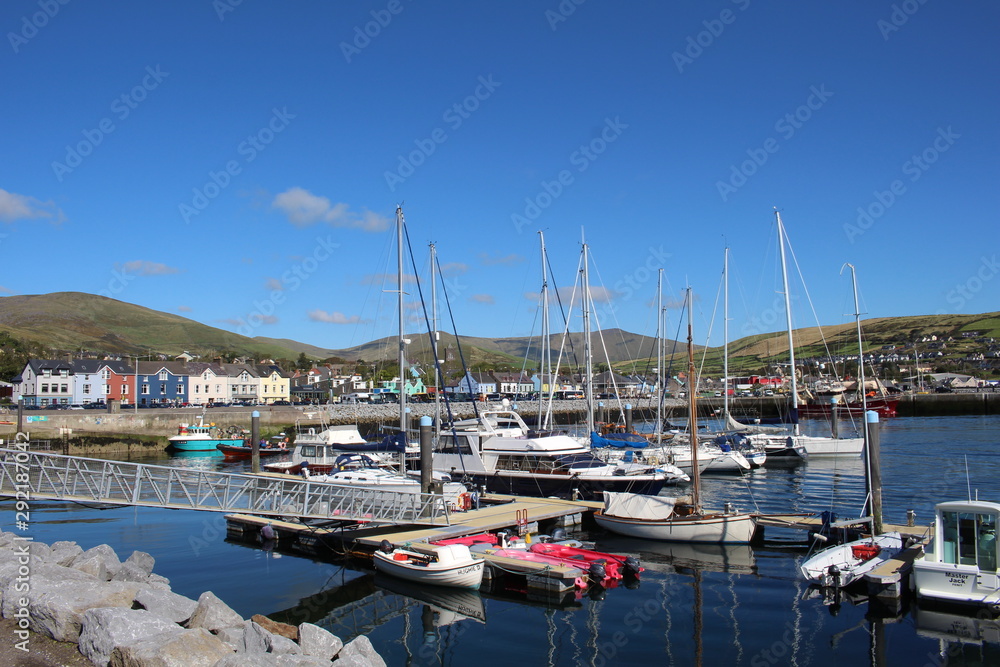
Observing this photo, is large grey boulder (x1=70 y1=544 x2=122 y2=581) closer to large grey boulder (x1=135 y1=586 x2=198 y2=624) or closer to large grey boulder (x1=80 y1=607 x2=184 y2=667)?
large grey boulder (x1=135 y1=586 x2=198 y2=624)

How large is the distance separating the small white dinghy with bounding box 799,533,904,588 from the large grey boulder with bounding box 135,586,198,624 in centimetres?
1727

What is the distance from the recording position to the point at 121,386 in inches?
4080

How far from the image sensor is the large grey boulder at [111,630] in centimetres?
1107

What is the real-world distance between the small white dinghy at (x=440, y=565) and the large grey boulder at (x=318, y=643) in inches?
289

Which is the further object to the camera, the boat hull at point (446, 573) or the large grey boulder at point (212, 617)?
the boat hull at point (446, 573)

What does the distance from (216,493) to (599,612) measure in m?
13.7

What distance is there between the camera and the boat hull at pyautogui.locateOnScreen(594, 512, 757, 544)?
2627 centimetres

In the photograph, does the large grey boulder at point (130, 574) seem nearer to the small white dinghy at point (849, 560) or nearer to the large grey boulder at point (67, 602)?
the large grey boulder at point (67, 602)

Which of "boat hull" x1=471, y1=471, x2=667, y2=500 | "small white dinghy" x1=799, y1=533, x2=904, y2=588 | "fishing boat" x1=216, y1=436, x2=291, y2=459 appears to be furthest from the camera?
"fishing boat" x1=216, y1=436, x2=291, y2=459

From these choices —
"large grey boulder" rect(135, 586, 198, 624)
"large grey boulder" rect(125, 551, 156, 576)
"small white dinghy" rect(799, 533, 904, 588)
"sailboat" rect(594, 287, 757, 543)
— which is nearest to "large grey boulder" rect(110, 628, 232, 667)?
"large grey boulder" rect(135, 586, 198, 624)

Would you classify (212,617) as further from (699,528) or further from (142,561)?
(699,528)

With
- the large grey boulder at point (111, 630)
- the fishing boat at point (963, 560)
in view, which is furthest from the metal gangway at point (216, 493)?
the fishing boat at point (963, 560)

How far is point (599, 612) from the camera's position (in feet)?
64.4

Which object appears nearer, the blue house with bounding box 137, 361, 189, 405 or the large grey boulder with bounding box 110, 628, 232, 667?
the large grey boulder with bounding box 110, 628, 232, 667
